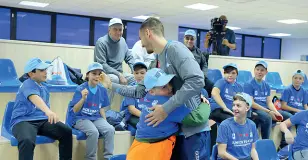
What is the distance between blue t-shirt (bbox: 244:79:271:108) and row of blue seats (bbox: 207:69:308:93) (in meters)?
0.85

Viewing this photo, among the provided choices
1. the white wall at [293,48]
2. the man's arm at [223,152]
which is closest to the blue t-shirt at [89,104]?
the man's arm at [223,152]

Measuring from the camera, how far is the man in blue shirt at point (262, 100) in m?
4.84

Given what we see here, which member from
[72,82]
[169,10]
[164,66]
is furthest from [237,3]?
[164,66]

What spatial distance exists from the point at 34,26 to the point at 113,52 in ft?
29.2

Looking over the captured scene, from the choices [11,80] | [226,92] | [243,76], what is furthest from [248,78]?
[11,80]

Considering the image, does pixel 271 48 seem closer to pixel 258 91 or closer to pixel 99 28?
pixel 99 28

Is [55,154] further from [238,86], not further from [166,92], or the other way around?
[238,86]

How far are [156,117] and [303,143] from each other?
209 centimetres

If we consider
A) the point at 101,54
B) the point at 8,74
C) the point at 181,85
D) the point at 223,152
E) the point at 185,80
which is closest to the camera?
the point at 185,80

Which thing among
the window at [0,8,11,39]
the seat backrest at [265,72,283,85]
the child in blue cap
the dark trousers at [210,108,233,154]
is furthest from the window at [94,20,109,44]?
the child in blue cap

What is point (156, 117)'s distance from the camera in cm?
204

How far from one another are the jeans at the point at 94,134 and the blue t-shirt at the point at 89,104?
0.07 m

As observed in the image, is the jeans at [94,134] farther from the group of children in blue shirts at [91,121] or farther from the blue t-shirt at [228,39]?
the blue t-shirt at [228,39]

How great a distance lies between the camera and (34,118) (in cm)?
337
